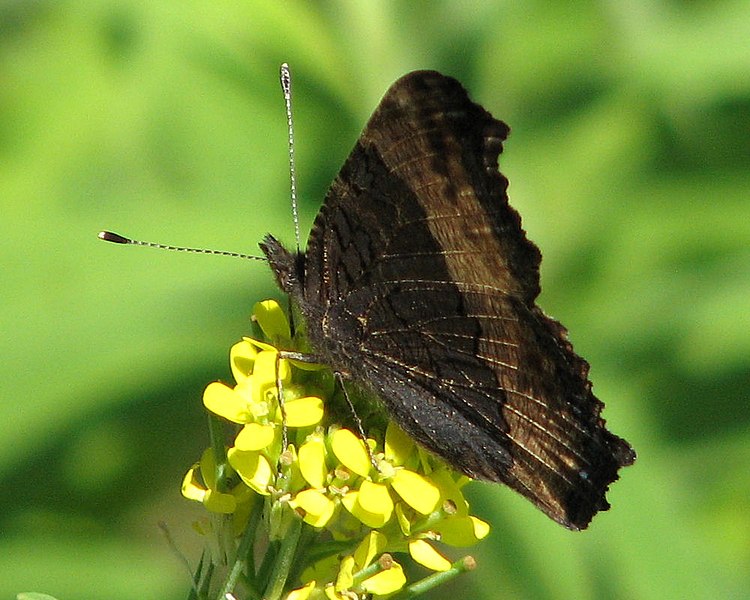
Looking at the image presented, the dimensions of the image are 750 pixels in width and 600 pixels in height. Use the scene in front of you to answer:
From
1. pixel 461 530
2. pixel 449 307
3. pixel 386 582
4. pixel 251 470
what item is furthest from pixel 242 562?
pixel 449 307

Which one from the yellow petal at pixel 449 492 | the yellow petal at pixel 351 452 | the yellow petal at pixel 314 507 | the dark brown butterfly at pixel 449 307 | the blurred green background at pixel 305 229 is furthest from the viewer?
the blurred green background at pixel 305 229

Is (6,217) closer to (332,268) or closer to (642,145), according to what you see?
(332,268)

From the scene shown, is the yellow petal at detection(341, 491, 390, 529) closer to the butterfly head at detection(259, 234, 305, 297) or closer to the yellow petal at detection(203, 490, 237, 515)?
the yellow petal at detection(203, 490, 237, 515)

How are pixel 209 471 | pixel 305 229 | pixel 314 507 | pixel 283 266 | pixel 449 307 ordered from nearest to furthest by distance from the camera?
1. pixel 314 507
2. pixel 209 471
3. pixel 283 266
4. pixel 449 307
5. pixel 305 229

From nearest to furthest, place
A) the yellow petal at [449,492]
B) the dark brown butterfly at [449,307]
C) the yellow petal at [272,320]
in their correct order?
A: 1. the yellow petal at [449,492]
2. the dark brown butterfly at [449,307]
3. the yellow petal at [272,320]

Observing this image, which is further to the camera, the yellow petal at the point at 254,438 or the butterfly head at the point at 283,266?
the butterfly head at the point at 283,266

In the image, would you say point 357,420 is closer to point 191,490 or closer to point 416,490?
point 416,490

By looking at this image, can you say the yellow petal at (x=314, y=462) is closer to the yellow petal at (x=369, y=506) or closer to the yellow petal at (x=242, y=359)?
the yellow petal at (x=369, y=506)

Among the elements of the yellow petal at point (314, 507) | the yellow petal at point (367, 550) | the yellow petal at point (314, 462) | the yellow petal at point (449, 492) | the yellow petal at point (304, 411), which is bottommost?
the yellow petal at point (367, 550)

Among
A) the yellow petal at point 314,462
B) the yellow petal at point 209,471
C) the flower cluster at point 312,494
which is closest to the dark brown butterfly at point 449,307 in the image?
the flower cluster at point 312,494
